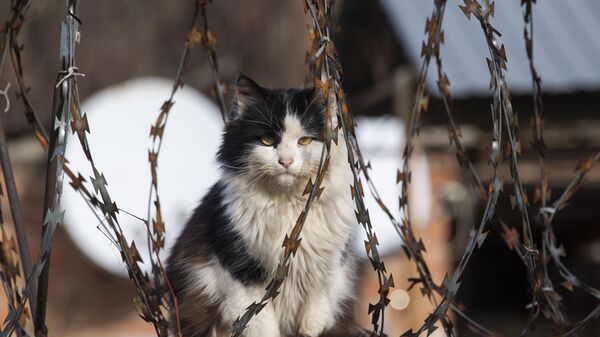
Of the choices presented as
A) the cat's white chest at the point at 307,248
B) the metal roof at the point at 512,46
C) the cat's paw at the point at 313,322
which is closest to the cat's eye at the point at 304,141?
the cat's white chest at the point at 307,248

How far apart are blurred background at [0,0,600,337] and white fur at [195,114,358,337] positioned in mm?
1774

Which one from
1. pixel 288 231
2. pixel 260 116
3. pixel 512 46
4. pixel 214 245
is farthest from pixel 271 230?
pixel 512 46

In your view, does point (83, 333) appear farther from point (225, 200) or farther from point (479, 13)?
point (479, 13)

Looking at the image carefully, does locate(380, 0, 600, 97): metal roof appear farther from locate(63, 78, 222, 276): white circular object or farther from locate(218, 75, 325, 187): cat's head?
locate(218, 75, 325, 187): cat's head

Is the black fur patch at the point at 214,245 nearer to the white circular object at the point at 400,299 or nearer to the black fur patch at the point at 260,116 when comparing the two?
the black fur patch at the point at 260,116

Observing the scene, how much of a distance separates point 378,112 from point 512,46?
1222 millimetres

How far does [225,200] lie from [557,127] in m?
4.78

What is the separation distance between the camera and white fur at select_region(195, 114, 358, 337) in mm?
1707

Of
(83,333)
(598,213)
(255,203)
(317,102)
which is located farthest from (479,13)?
(598,213)

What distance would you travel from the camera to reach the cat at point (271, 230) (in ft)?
5.61

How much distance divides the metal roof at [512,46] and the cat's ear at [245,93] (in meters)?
3.28

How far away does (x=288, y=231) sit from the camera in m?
1.71

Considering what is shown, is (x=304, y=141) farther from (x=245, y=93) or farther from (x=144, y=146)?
(x=144, y=146)

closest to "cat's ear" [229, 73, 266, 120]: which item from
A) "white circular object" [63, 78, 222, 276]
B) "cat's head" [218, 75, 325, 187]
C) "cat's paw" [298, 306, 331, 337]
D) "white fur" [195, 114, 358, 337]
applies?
"cat's head" [218, 75, 325, 187]
